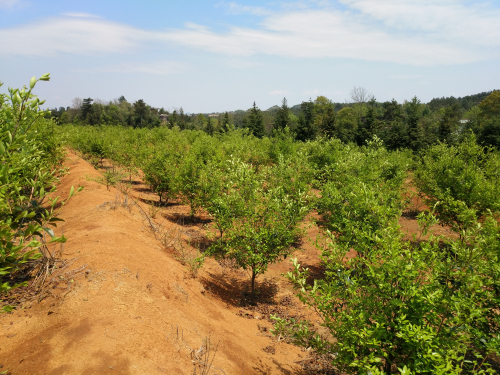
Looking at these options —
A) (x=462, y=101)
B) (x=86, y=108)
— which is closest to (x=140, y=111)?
(x=86, y=108)

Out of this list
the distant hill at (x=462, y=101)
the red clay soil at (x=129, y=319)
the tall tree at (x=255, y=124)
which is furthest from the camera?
the distant hill at (x=462, y=101)

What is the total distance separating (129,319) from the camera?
484 centimetres

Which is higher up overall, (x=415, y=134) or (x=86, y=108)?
(x=86, y=108)

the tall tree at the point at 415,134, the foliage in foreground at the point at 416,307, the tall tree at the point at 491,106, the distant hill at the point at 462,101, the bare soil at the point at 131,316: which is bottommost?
the bare soil at the point at 131,316

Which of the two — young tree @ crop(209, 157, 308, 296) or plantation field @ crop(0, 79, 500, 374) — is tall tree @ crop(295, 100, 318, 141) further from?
young tree @ crop(209, 157, 308, 296)

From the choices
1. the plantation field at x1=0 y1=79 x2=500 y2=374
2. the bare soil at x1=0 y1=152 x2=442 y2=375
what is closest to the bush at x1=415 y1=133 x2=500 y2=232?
the plantation field at x1=0 y1=79 x2=500 y2=374

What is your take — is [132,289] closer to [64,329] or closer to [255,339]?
[64,329]

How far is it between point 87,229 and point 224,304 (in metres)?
4.24

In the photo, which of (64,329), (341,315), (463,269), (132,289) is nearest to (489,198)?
(463,269)

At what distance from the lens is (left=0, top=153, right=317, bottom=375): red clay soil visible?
4.07m

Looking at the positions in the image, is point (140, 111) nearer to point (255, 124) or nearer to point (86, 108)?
point (86, 108)

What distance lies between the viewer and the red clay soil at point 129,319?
13.4ft

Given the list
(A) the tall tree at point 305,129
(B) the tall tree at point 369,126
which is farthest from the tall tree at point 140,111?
(B) the tall tree at point 369,126

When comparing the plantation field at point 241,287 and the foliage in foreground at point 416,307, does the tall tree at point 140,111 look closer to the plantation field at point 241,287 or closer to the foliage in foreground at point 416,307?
the plantation field at point 241,287
